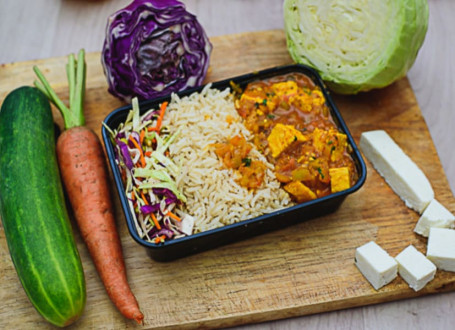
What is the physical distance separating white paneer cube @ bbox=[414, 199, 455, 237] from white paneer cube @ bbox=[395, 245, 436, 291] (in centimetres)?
15

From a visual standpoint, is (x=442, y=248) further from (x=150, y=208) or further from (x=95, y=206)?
(x=95, y=206)

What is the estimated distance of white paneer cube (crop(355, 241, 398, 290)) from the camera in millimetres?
2605

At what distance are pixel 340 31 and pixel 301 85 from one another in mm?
385

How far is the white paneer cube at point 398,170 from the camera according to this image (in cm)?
289

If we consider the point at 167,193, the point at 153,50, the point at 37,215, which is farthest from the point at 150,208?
the point at 153,50

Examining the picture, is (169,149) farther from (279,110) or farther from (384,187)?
(384,187)

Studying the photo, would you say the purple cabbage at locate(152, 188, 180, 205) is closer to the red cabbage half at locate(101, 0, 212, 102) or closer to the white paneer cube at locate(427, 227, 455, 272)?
the red cabbage half at locate(101, 0, 212, 102)

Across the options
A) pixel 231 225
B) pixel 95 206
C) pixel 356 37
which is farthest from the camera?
pixel 356 37

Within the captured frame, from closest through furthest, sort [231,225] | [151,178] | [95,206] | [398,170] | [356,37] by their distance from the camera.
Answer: [231,225] < [151,178] < [95,206] < [398,170] < [356,37]

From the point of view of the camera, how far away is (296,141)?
2779mm

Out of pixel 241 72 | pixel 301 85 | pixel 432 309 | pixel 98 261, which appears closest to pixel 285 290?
pixel 432 309

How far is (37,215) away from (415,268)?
5.91 ft

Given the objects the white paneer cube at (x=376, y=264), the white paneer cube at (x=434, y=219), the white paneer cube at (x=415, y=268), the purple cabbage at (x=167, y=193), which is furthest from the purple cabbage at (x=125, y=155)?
the white paneer cube at (x=434, y=219)

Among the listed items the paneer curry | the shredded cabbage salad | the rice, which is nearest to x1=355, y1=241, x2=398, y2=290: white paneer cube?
the paneer curry
